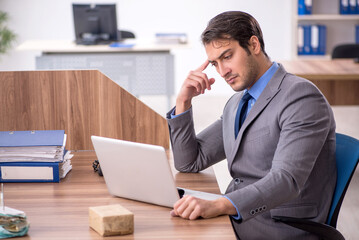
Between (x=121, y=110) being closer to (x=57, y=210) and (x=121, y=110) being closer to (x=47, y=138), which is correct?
(x=47, y=138)

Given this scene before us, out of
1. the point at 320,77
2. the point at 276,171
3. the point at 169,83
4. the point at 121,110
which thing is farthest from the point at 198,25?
the point at 276,171

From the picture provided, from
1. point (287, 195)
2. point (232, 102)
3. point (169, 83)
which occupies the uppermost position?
point (232, 102)

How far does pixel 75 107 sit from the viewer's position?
224cm

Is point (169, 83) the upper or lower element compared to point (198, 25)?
lower

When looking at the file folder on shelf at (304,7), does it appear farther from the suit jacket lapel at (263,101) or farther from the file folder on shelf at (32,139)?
the file folder on shelf at (32,139)

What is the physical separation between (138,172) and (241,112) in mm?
469

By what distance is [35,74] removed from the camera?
220cm

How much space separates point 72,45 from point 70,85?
374 centimetres

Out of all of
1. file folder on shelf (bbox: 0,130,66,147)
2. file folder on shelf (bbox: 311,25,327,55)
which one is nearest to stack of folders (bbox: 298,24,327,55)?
file folder on shelf (bbox: 311,25,327,55)

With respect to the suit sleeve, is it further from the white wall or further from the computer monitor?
the white wall

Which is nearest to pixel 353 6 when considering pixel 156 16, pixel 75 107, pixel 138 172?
pixel 156 16

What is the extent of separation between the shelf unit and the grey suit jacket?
5.07 metres

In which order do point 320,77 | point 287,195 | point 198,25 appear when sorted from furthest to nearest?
point 198,25 < point 320,77 < point 287,195

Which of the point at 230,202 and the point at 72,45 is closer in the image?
the point at 230,202
